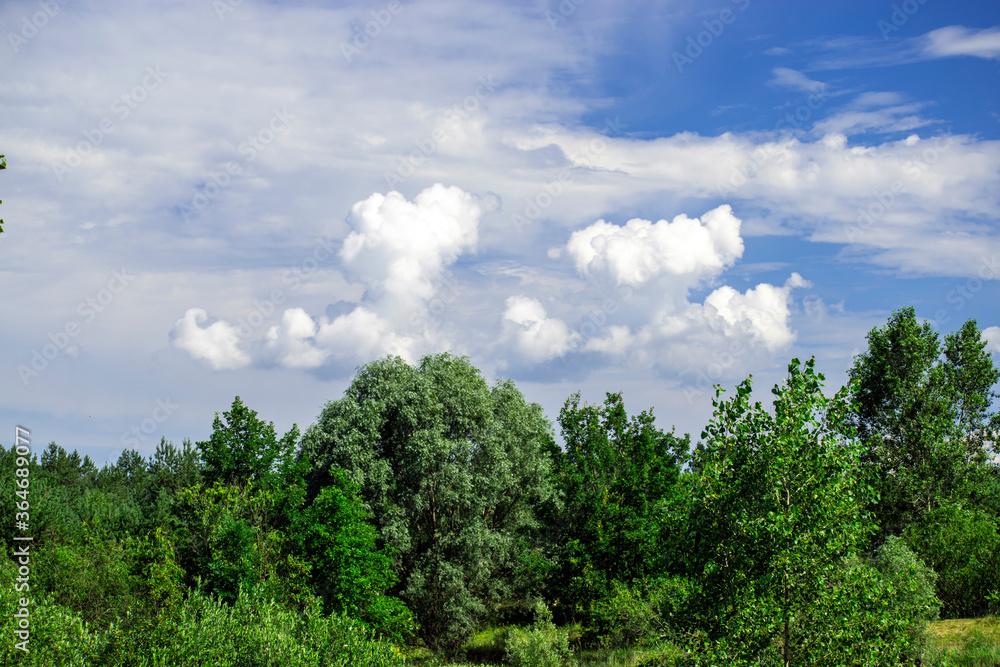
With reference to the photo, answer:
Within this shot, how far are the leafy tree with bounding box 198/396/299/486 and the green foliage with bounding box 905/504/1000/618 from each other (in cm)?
4206

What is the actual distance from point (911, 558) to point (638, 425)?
25.8 m

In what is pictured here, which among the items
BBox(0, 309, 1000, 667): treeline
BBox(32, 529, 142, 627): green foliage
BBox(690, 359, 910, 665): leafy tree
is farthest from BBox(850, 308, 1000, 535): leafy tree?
BBox(32, 529, 142, 627): green foliage

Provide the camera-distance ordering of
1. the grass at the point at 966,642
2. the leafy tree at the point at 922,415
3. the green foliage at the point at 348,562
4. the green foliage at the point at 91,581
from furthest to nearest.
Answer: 1. the leafy tree at the point at 922,415
2. the green foliage at the point at 91,581
3. the green foliage at the point at 348,562
4. the grass at the point at 966,642

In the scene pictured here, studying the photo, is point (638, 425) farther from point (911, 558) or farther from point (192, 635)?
point (192, 635)

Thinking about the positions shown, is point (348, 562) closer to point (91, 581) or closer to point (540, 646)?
point (540, 646)

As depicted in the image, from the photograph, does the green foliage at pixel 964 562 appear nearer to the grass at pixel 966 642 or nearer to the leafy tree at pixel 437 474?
the grass at pixel 966 642

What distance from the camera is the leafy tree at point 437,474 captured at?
50.1 metres

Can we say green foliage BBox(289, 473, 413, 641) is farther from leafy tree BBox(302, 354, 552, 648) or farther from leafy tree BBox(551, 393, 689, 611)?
leafy tree BBox(551, 393, 689, 611)

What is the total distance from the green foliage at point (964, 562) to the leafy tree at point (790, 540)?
30963mm

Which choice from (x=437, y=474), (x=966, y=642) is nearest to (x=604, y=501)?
(x=437, y=474)

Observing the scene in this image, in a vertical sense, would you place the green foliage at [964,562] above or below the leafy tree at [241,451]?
below

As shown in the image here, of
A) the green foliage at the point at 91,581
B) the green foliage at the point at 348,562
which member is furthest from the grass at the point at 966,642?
the green foliage at the point at 91,581

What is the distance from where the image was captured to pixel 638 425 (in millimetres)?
59688

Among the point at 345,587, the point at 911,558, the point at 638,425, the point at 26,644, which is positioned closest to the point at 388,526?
the point at 345,587
